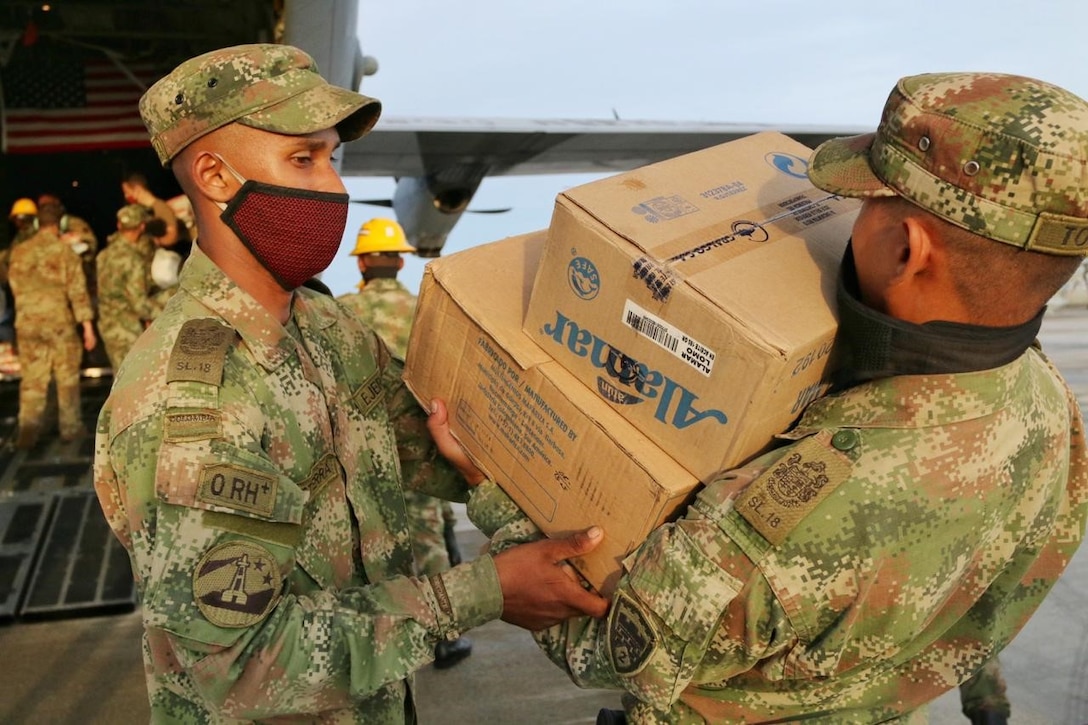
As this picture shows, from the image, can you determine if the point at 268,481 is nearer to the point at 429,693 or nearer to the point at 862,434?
the point at 862,434

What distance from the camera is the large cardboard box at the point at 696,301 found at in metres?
1.35

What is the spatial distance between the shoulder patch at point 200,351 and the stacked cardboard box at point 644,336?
442mm

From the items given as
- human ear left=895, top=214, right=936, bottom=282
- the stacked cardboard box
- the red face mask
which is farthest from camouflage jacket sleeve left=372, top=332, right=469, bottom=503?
human ear left=895, top=214, right=936, bottom=282

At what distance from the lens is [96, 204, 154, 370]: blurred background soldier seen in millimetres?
6332

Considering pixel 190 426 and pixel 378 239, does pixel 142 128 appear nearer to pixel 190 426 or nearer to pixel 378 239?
pixel 378 239

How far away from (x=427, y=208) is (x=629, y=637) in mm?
9394

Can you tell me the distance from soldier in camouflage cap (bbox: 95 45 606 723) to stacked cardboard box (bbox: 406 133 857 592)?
14cm

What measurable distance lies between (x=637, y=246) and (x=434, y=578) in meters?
0.76

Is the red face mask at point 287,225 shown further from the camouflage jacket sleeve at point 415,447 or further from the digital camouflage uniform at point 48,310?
the digital camouflage uniform at point 48,310

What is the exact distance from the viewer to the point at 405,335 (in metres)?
3.92

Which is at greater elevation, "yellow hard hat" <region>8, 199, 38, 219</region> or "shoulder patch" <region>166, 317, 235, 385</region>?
"shoulder patch" <region>166, 317, 235, 385</region>

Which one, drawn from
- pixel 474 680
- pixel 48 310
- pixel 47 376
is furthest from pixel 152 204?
pixel 474 680

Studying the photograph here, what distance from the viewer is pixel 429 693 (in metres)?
3.38

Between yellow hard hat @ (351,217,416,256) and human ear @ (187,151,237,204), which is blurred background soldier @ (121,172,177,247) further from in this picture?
human ear @ (187,151,237,204)
